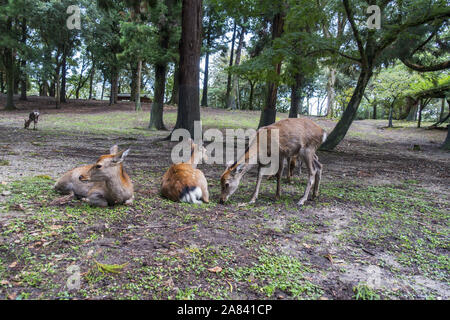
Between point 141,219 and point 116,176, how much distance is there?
670 millimetres

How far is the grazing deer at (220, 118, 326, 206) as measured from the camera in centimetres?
471

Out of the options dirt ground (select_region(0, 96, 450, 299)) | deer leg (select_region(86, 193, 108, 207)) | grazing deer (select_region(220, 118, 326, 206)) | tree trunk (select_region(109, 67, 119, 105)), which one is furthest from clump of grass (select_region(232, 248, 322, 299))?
tree trunk (select_region(109, 67, 119, 105))

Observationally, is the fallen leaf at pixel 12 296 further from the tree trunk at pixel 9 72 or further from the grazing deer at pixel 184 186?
the tree trunk at pixel 9 72

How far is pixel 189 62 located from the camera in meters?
9.18

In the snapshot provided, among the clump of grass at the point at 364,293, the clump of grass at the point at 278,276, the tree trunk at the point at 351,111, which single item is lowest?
the clump of grass at the point at 364,293

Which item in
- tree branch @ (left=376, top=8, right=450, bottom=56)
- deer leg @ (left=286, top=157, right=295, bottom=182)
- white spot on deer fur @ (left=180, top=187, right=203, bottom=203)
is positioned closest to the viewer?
white spot on deer fur @ (left=180, top=187, right=203, bottom=203)

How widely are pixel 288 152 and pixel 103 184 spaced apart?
2.84 m

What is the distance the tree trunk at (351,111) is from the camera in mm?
9836

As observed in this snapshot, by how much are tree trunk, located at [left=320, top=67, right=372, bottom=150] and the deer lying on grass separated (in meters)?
8.25

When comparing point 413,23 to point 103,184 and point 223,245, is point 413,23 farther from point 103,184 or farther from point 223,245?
point 103,184

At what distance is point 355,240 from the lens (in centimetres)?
340

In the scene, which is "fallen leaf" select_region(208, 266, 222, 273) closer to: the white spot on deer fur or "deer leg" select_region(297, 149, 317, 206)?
the white spot on deer fur

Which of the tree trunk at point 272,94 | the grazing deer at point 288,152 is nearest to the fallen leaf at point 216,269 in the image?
the grazing deer at point 288,152

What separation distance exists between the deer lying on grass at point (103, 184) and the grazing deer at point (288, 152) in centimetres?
151
